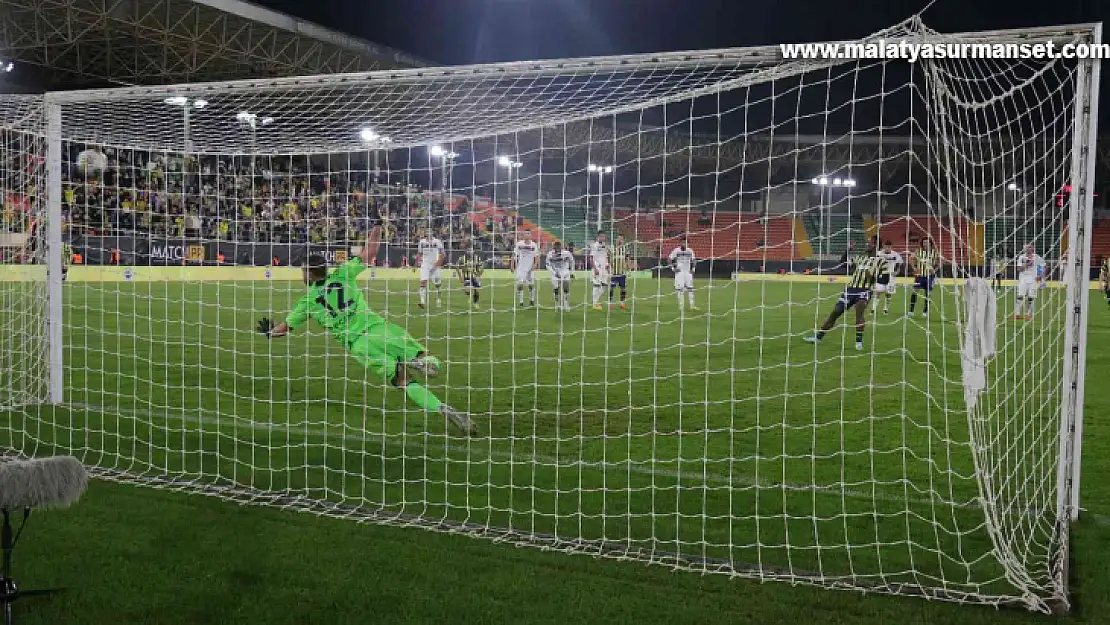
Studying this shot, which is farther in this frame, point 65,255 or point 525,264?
point 525,264

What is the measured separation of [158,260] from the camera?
62.1 ft

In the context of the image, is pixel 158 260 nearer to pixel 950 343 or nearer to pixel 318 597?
pixel 950 343

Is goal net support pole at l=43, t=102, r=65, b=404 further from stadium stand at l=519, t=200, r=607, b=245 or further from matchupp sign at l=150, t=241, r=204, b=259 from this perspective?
stadium stand at l=519, t=200, r=607, b=245

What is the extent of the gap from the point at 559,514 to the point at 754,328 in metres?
11.0

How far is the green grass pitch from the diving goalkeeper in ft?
1.40

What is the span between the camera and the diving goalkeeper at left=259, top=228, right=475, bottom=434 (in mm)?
6504

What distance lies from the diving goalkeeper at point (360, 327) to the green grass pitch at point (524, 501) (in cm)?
43

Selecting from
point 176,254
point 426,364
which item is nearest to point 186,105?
point 426,364

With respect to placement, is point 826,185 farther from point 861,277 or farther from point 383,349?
point 383,349

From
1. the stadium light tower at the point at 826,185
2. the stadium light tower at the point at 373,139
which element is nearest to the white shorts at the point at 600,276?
the stadium light tower at the point at 826,185

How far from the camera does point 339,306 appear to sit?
21.6 feet

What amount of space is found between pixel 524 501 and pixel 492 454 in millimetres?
1125

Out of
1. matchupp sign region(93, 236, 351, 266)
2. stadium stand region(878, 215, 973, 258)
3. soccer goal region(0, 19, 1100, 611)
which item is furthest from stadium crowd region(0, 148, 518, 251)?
stadium stand region(878, 215, 973, 258)

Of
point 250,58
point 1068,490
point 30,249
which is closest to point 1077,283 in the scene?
point 1068,490
